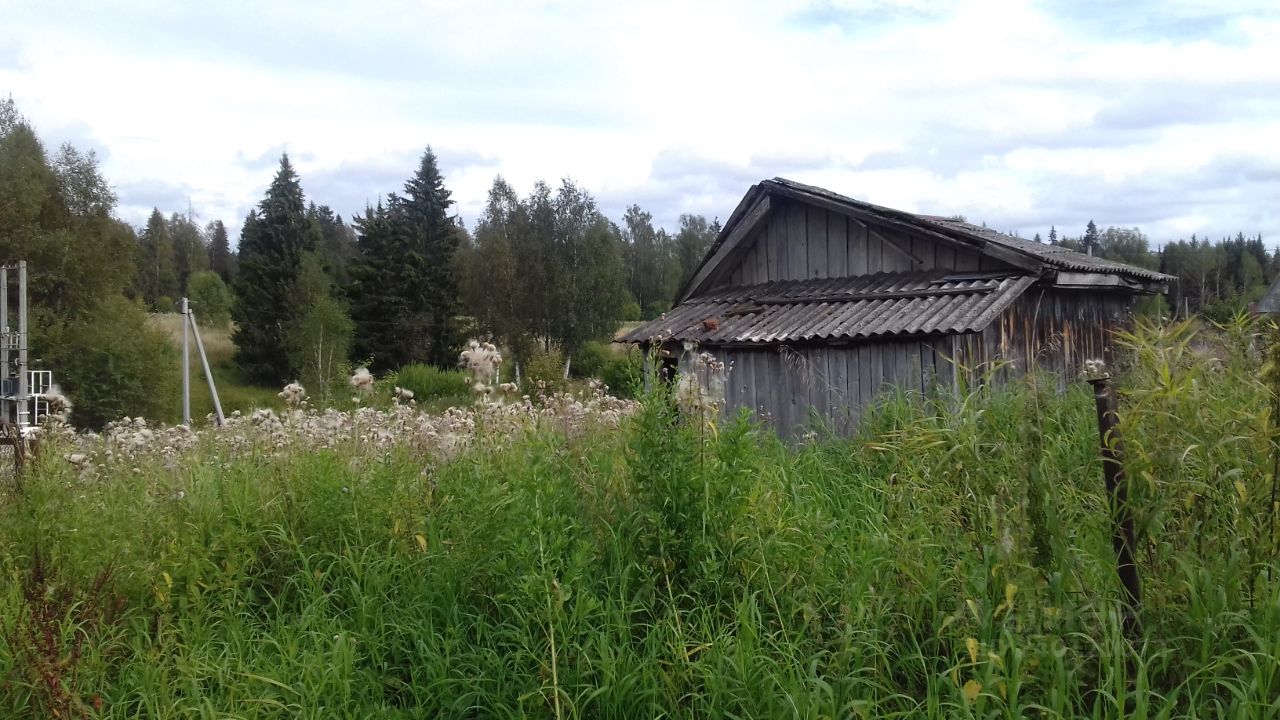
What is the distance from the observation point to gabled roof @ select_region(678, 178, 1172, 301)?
32.2 ft

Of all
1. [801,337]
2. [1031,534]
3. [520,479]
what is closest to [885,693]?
[1031,534]

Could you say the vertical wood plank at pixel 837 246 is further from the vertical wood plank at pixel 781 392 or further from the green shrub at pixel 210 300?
the green shrub at pixel 210 300

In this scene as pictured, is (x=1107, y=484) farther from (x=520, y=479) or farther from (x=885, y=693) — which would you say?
(x=520, y=479)

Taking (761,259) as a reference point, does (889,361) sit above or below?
below

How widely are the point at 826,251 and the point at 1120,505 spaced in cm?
871

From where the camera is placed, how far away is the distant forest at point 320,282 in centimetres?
3388

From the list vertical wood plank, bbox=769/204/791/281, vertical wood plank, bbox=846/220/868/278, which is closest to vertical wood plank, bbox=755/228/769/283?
vertical wood plank, bbox=769/204/791/281

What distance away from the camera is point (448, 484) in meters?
5.05

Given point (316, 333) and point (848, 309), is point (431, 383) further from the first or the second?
point (848, 309)

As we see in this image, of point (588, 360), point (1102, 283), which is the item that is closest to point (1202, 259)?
point (588, 360)

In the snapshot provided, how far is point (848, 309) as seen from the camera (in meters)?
10.3

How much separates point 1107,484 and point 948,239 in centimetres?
751

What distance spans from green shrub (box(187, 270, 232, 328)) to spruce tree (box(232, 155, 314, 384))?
39.6ft

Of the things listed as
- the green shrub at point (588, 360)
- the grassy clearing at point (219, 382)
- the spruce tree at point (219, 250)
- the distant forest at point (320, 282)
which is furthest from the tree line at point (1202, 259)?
the spruce tree at point (219, 250)
